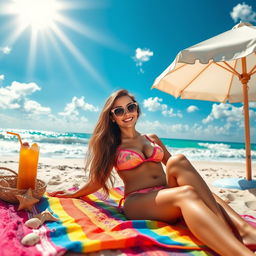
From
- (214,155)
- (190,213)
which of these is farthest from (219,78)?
(214,155)

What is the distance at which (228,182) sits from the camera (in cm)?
451

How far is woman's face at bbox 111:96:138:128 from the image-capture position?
8.91 feet

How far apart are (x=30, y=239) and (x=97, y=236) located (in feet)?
1.53

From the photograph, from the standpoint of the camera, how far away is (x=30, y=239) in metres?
1.59

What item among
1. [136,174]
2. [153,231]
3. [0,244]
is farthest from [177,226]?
[0,244]

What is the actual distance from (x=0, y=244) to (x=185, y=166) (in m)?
1.49

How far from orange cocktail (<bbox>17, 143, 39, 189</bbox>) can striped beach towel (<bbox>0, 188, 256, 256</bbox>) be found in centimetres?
25

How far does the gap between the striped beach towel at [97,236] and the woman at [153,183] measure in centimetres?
15

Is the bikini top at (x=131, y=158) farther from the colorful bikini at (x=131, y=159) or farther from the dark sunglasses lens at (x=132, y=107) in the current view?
the dark sunglasses lens at (x=132, y=107)

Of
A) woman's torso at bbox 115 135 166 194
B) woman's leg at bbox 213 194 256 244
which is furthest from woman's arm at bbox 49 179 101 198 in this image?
woman's leg at bbox 213 194 256 244

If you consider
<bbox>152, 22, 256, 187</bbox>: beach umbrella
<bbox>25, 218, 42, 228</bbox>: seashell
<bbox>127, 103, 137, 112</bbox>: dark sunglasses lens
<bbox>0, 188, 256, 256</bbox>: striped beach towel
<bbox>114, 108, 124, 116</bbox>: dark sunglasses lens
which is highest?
<bbox>152, 22, 256, 187</bbox>: beach umbrella

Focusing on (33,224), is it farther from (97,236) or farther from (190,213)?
(190,213)

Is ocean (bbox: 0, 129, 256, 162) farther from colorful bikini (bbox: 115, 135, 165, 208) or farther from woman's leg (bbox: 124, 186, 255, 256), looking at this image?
woman's leg (bbox: 124, 186, 255, 256)

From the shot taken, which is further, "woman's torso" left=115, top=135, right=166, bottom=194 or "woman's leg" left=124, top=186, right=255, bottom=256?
"woman's torso" left=115, top=135, right=166, bottom=194
